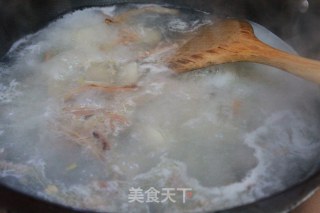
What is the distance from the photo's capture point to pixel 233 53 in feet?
6.75

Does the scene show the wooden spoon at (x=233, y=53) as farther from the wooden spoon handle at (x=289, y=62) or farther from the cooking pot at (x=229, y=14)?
the cooking pot at (x=229, y=14)

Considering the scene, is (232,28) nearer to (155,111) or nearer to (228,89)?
(228,89)

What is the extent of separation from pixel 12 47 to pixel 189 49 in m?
1.11

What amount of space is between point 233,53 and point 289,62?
29cm

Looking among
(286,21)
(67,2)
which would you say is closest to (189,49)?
(286,21)

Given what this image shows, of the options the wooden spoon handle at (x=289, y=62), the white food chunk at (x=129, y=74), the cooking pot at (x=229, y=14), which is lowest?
the white food chunk at (x=129, y=74)

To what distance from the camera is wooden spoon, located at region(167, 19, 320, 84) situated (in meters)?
1.89

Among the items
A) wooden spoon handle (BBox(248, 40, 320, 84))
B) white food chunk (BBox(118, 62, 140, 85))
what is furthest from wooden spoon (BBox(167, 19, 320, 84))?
white food chunk (BBox(118, 62, 140, 85))

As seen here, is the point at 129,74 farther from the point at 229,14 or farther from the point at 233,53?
the point at 229,14

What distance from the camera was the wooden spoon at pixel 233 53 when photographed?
1888mm

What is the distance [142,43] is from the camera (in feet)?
7.98

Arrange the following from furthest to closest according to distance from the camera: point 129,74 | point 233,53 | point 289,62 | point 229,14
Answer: point 229,14, point 129,74, point 233,53, point 289,62

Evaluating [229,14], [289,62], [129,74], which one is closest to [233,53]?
[289,62]

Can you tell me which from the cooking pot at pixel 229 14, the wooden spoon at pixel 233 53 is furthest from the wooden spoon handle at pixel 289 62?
the cooking pot at pixel 229 14
